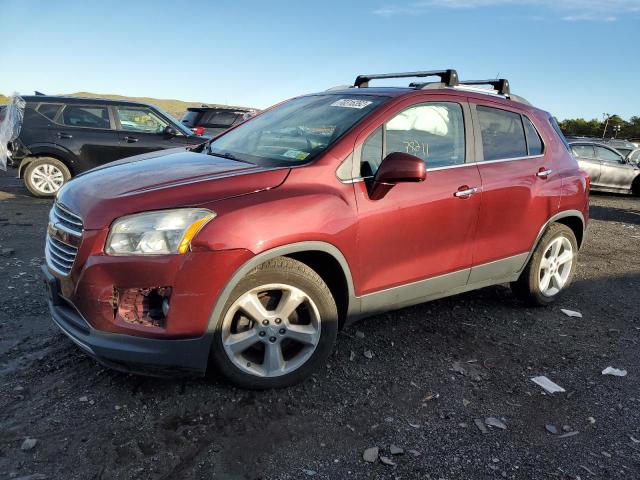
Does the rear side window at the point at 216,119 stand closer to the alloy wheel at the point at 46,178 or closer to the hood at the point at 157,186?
the alloy wheel at the point at 46,178

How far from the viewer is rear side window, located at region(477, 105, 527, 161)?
3885 millimetres

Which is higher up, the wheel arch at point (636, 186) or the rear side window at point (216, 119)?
the rear side window at point (216, 119)

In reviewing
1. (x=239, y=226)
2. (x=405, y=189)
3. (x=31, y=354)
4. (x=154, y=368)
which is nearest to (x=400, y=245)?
(x=405, y=189)

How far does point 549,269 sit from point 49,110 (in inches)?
342

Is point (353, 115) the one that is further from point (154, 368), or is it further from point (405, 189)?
point (154, 368)

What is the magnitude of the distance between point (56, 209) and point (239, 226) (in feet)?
4.05

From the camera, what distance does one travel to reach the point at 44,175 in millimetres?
9305

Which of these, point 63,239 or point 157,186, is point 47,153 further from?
point 157,186

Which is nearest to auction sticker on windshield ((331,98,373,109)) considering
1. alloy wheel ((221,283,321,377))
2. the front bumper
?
alloy wheel ((221,283,321,377))

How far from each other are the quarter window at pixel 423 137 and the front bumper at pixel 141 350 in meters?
1.43

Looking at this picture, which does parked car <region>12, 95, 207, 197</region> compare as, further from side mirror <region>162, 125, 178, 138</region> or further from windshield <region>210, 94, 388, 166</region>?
windshield <region>210, 94, 388, 166</region>

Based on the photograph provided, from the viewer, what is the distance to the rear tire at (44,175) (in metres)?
9.23

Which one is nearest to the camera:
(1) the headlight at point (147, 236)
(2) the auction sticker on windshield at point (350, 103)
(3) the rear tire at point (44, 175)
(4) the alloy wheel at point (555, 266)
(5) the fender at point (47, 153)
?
(1) the headlight at point (147, 236)

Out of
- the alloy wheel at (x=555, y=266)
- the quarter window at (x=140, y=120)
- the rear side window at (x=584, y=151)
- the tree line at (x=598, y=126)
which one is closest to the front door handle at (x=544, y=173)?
the alloy wheel at (x=555, y=266)
